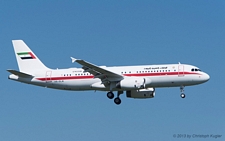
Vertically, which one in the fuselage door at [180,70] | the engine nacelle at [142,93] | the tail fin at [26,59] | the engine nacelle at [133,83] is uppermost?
the tail fin at [26,59]

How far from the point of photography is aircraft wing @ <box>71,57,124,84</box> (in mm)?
58781

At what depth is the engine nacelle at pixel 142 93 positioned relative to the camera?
6462cm

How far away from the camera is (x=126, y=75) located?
61.6 metres

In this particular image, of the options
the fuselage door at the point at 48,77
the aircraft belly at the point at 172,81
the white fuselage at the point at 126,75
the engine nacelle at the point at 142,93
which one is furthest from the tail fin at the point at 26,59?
the aircraft belly at the point at 172,81

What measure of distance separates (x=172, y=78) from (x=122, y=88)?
20.1 feet

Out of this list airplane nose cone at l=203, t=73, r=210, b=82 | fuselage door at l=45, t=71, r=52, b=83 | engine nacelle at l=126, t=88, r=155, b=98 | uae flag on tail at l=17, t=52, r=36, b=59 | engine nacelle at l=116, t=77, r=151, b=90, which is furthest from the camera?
uae flag on tail at l=17, t=52, r=36, b=59

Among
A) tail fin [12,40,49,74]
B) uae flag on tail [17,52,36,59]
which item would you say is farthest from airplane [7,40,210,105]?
uae flag on tail [17,52,36,59]

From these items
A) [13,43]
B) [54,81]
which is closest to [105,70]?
[54,81]

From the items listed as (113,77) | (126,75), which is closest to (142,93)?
(126,75)

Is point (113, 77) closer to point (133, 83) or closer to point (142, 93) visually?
point (133, 83)

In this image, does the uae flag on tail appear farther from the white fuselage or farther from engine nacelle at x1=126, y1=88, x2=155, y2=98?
engine nacelle at x1=126, y1=88, x2=155, y2=98

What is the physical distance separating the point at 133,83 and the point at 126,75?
206 cm

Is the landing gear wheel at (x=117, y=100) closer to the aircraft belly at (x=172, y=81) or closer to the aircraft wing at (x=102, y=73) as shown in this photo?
the aircraft wing at (x=102, y=73)

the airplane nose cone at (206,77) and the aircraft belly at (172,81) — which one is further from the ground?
the airplane nose cone at (206,77)
